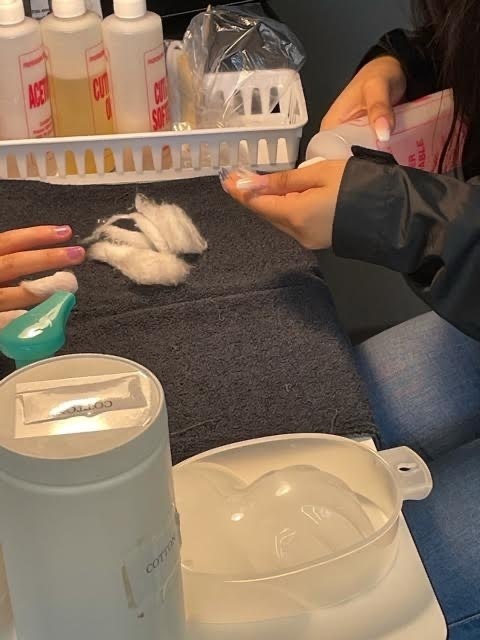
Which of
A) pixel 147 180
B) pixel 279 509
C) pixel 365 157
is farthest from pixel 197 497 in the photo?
pixel 147 180

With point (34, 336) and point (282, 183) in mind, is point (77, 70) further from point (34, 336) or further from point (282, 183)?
point (34, 336)

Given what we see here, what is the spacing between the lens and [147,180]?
947mm

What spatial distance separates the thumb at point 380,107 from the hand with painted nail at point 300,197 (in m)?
0.12

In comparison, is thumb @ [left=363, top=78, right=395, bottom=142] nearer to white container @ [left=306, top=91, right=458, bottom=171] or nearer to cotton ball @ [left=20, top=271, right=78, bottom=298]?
white container @ [left=306, top=91, right=458, bottom=171]

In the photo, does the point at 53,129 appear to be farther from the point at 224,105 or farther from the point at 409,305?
the point at 409,305

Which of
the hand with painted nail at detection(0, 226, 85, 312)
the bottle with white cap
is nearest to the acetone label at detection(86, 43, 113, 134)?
the bottle with white cap

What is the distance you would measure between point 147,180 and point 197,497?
477 millimetres

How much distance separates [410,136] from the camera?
842 mm

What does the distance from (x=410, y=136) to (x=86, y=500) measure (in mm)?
578

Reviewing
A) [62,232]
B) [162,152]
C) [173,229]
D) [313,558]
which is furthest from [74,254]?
[313,558]

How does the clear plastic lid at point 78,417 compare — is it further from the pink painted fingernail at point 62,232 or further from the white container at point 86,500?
the pink painted fingernail at point 62,232

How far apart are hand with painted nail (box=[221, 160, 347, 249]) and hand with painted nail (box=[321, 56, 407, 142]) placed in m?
0.13

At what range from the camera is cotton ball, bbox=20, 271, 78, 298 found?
71cm

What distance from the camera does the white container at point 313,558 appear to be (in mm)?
488
